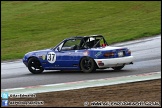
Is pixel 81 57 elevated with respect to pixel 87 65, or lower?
elevated

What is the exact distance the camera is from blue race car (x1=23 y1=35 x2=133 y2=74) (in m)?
14.6

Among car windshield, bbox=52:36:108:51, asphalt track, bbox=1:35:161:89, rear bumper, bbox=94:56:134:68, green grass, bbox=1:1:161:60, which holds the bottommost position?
asphalt track, bbox=1:35:161:89

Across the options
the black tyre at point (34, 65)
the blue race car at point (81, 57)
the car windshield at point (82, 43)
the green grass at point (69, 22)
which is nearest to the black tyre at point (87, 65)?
the blue race car at point (81, 57)

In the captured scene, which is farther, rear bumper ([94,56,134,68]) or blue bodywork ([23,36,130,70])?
blue bodywork ([23,36,130,70])

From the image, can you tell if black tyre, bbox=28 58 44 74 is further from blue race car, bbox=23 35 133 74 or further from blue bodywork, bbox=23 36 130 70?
blue bodywork, bbox=23 36 130 70

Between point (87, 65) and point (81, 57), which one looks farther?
point (81, 57)

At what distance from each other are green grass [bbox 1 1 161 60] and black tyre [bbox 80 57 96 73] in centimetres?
1159

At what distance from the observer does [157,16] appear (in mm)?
39156

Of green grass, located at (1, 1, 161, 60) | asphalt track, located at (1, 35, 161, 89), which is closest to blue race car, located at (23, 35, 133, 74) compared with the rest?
asphalt track, located at (1, 35, 161, 89)

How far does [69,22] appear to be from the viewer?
4172cm

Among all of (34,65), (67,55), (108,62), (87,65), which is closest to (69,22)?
(34,65)

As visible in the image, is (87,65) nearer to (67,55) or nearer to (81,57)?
(81,57)

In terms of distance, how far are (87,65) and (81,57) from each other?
1.14 ft

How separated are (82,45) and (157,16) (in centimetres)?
2482
